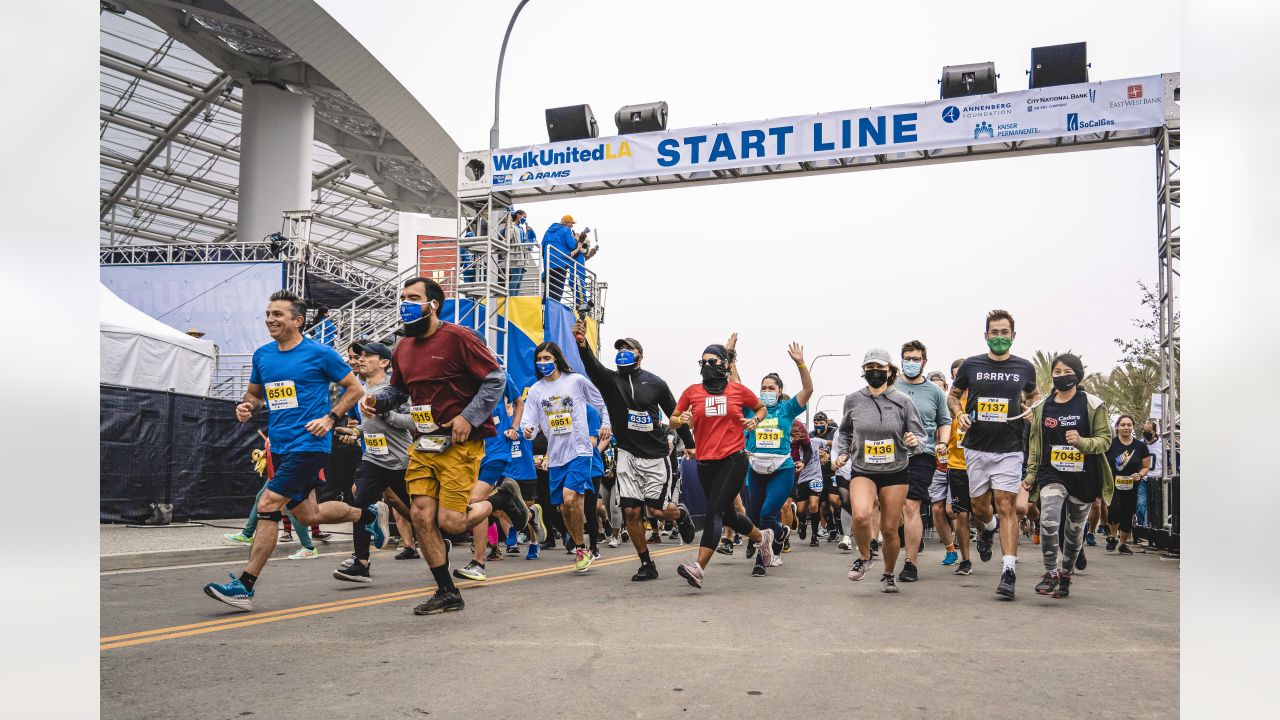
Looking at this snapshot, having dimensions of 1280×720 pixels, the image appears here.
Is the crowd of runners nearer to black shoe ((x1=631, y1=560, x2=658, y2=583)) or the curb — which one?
black shoe ((x1=631, y1=560, x2=658, y2=583))

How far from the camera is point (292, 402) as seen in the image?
739 centimetres

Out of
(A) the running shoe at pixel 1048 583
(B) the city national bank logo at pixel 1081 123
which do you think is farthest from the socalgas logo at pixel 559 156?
(A) the running shoe at pixel 1048 583

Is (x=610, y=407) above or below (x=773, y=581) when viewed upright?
above

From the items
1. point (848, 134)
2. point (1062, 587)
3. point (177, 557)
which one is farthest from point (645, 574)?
point (848, 134)

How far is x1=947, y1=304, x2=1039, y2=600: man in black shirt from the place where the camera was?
28.9 ft

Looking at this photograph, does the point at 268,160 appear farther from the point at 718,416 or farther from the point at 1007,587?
the point at 1007,587

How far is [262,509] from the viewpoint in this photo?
7.02 meters

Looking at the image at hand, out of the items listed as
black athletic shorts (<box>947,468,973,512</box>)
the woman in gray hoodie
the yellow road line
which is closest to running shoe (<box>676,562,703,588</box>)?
the woman in gray hoodie

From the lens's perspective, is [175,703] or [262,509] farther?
[262,509]
